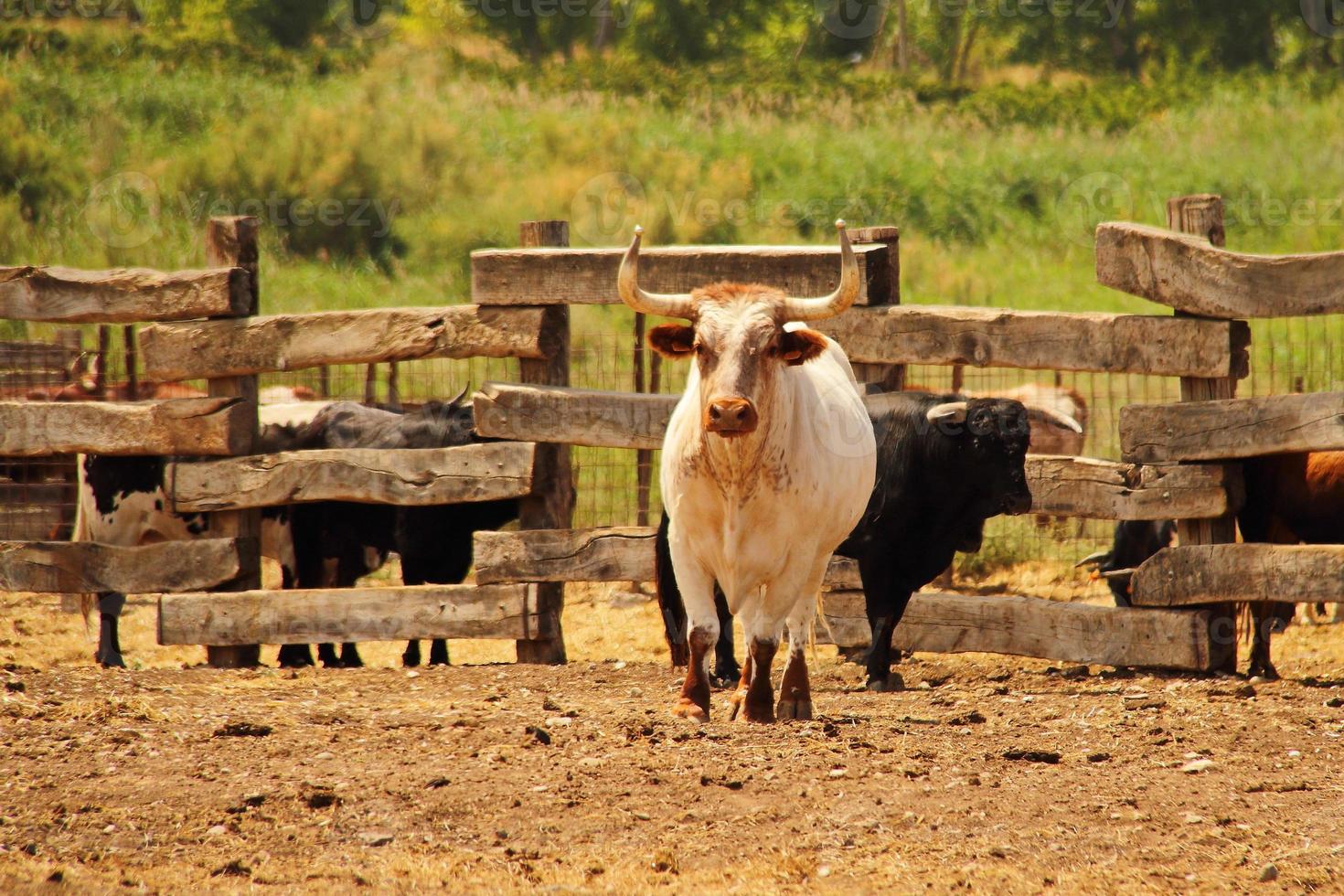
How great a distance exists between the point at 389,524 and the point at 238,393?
1.20m

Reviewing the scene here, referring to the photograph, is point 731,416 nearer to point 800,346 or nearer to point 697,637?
point 800,346

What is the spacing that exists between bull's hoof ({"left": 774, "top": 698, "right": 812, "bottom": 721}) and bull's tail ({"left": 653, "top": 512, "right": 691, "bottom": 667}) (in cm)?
105

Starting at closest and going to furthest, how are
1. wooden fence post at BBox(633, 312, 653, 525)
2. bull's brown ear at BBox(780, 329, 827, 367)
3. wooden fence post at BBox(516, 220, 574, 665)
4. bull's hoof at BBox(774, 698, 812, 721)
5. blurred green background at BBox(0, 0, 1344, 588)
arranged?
bull's brown ear at BBox(780, 329, 827, 367) < bull's hoof at BBox(774, 698, 812, 721) < wooden fence post at BBox(516, 220, 574, 665) < wooden fence post at BBox(633, 312, 653, 525) < blurred green background at BBox(0, 0, 1344, 588)

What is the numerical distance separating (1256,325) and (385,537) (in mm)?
11490

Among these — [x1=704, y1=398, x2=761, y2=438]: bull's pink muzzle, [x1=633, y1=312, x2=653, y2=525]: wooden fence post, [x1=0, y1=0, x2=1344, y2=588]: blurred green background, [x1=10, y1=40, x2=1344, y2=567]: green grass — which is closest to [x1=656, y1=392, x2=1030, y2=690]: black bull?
[x1=704, y1=398, x2=761, y2=438]: bull's pink muzzle

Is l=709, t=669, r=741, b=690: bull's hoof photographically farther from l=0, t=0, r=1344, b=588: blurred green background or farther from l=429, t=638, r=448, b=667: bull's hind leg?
l=0, t=0, r=1344, b=588: blurred green background

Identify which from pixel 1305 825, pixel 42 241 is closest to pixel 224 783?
pixel 1305 825

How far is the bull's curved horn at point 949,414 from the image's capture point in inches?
306

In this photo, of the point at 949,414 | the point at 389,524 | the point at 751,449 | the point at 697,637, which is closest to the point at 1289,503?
the point at 949,414

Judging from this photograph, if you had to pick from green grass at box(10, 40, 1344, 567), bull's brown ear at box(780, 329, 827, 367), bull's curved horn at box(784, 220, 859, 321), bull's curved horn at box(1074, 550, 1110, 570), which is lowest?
bull's curved horn at box(1074, 550, 1110, 570)

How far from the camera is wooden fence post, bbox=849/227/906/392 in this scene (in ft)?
26.5

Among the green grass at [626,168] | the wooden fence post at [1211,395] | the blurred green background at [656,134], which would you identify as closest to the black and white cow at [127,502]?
the wooden fence post at [1211,395]

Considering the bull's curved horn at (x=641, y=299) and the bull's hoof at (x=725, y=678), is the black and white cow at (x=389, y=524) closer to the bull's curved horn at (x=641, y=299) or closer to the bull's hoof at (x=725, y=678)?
the bull's hoof at (x=725, y=678)

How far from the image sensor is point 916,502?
790 centimetres
